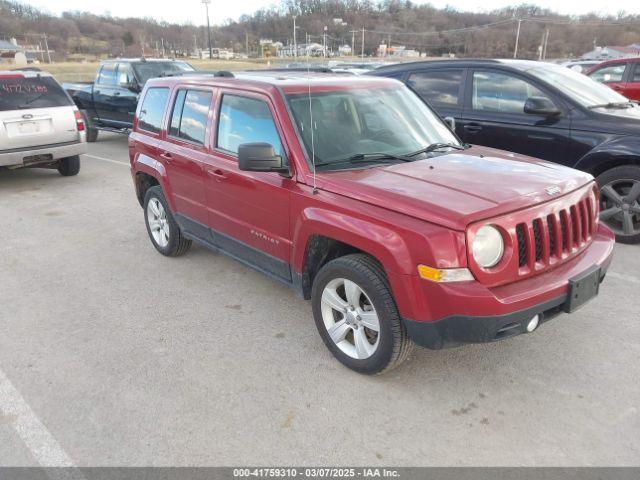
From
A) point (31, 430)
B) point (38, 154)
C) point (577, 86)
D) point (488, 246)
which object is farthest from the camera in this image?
point (38, 154)

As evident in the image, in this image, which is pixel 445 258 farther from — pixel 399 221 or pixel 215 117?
pixel 215 117

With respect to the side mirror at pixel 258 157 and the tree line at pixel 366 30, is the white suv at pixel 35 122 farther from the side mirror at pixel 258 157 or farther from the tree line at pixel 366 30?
the side mirror at pixel 258 157

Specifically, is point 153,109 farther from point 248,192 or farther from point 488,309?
point 488,309

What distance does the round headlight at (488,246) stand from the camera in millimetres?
2674

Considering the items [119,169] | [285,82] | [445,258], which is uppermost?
[285,82]

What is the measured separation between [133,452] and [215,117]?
99.1 inches

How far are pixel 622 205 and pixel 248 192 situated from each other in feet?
12.5

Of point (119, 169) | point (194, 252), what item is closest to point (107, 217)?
point (194, 252)

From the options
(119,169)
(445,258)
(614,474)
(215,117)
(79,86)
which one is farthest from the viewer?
(79,86)

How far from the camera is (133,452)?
2.65 m

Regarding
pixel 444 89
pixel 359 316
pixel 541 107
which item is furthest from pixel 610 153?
pixel 359 316

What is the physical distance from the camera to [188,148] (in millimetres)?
4434

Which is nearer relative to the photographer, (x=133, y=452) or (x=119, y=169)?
(x=133, y=452)

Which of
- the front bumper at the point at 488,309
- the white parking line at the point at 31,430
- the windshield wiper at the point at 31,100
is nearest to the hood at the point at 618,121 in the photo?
the front bumper at the point at 488,309
